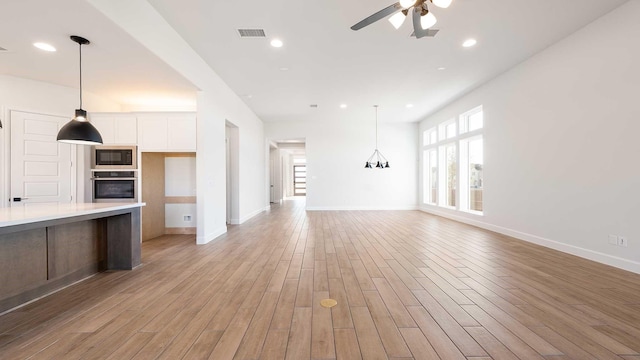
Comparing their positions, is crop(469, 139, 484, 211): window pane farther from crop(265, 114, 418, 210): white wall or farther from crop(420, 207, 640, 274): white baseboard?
crop(265, 114, 418, 210): white wall

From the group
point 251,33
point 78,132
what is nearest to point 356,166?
point 251,33

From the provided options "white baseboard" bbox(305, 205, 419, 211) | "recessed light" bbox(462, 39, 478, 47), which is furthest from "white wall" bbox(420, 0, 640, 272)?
"white baseboard" bbox(305, 205, 419, 211)

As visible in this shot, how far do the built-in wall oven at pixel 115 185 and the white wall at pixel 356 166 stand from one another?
5.22m

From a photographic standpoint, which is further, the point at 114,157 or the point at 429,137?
the point at 429,137

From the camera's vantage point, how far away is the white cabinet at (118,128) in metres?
4.51

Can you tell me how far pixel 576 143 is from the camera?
375 cm

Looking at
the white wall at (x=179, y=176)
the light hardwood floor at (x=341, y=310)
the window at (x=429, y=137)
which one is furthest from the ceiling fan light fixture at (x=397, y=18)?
the window at (x=429, y=137)

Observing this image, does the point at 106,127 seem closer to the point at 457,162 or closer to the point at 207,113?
the point at 207,113

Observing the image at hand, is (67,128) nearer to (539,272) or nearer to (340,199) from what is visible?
(539,272)

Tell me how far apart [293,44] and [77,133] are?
3.03 m

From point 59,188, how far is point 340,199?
23.8ft

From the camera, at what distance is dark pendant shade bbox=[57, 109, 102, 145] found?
300 cm

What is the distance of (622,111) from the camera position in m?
3.21

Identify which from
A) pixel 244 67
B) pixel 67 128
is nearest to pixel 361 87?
pixel 244 67
